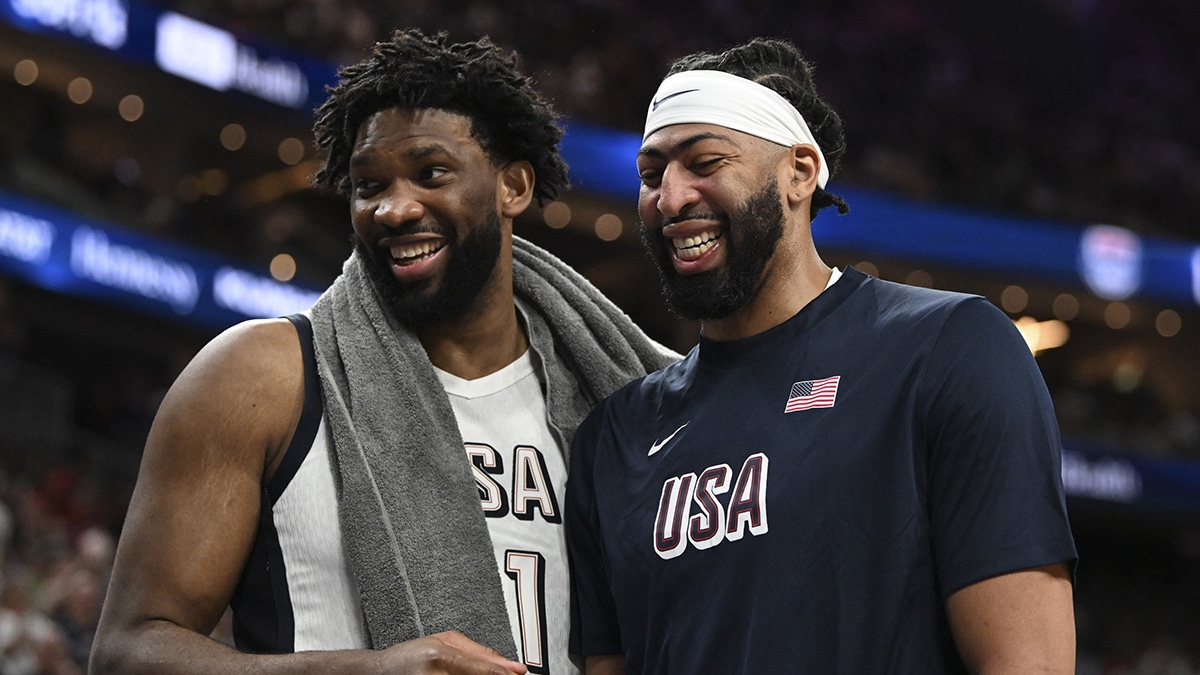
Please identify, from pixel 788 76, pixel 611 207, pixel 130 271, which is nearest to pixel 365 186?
pixel 788 76

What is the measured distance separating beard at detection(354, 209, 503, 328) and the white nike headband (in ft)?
1.54

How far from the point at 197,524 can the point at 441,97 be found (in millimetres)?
1010

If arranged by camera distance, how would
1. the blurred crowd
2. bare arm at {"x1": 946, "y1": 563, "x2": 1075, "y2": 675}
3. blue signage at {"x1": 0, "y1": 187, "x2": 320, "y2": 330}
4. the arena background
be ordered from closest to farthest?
bare arm at {"x1": 946, "y1": 563, "x2": 1075, "y2": 675} < blue signage at {"x1": 0, "y1": 187, "x2": 320, "y2": 330} < the arena background < the blurred crowd

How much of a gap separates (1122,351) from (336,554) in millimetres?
22165

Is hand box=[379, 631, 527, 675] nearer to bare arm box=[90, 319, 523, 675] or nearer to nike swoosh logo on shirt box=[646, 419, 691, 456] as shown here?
bare arm box=[90, 319, 523, 675]

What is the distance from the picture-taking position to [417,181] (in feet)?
8.86

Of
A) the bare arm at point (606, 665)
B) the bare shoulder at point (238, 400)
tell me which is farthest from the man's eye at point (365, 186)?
the bare arm at point (606, 665)

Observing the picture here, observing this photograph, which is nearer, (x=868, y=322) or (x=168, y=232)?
(x=868, y=322)

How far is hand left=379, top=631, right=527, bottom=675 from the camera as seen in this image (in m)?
2.14

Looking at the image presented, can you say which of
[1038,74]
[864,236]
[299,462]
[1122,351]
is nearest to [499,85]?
[299,462]

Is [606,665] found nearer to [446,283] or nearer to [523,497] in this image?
[523,497]

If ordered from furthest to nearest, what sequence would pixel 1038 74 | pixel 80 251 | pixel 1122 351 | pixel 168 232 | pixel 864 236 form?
pixel 1038 74
pixel 1122 351
pixel 864 236
pixel 168 232
pixel 80 251

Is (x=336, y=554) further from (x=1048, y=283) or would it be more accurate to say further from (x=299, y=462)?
(x=1048, y=283)


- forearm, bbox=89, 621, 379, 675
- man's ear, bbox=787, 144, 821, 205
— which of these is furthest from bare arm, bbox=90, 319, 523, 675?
man's ear, bbox=787, 144, 821, 205
